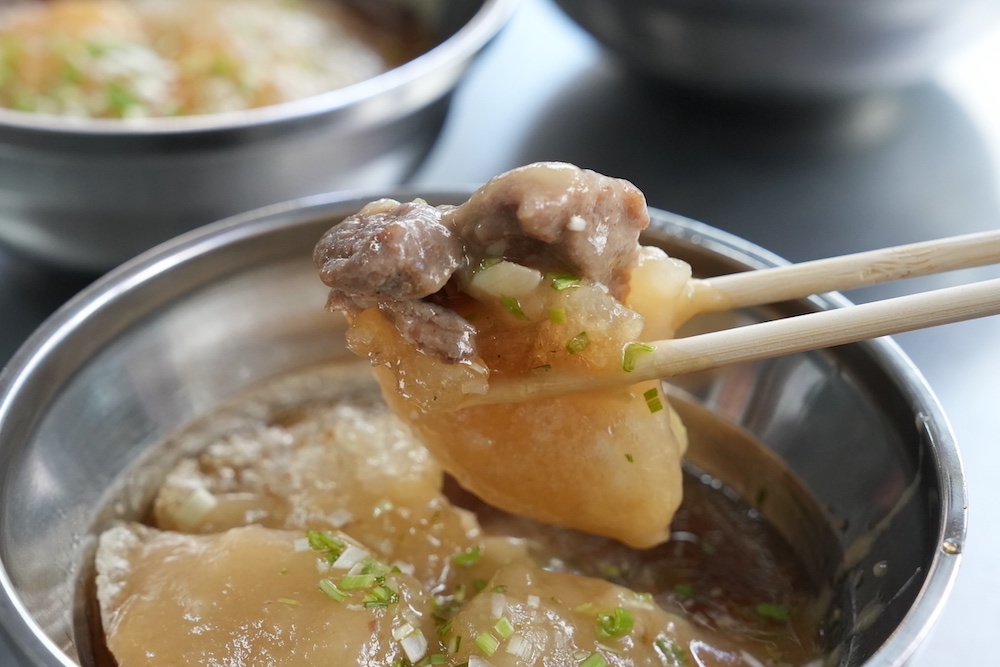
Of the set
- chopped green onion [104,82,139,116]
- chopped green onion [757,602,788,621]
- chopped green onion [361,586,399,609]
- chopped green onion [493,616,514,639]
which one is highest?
chopped green onion [757,602,788,621]

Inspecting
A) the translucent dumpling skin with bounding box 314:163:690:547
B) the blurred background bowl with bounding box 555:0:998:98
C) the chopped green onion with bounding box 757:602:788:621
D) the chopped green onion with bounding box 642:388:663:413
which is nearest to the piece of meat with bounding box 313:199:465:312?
the translucent dumpling skin with bounding box 314:163:690:547

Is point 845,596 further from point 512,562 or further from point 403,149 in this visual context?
point 403,149

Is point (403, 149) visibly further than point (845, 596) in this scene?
Yes

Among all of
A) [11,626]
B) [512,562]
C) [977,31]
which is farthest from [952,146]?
[11,626]

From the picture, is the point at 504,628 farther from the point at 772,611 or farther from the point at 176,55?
the point at 176,55

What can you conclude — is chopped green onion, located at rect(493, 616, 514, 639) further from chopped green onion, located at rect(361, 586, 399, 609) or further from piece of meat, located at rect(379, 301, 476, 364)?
piece of meat, located at rect(379, 301, 476, 364)
